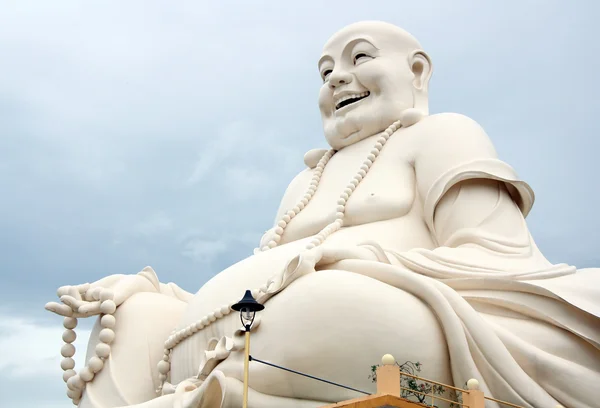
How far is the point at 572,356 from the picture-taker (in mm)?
8469

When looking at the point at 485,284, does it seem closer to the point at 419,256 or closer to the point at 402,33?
the point at 419,256

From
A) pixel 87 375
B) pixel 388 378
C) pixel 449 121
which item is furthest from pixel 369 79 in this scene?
pixel 388 378

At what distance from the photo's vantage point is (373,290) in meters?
8.27

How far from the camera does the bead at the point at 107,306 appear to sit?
32.5ft

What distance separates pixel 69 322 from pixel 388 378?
406 centimetres

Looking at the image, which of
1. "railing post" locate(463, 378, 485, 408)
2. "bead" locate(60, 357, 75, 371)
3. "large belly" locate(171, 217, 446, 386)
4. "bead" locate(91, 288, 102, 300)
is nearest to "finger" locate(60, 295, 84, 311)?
"bead" locate(91, 288, 102, 300)

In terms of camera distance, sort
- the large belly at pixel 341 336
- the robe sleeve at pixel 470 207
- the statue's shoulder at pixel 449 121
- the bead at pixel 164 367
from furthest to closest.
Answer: the statue's shoulder at pixel 449 121 < the bead at pixel 164 367 < the robe sleeve at pixel 470 207 < the large belly at pixel 341 336

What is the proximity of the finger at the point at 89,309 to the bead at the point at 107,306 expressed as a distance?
45 millimetres

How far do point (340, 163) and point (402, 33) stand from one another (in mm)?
1538

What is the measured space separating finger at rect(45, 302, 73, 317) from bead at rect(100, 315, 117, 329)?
31 cm

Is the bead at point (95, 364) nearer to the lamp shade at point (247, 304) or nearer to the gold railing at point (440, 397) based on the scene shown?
the lamp shade at point (247, 304)

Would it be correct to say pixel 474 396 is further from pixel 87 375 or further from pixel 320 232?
pixel 87 375

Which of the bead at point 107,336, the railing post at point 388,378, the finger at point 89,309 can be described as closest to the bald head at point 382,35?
the finger at point 89,309

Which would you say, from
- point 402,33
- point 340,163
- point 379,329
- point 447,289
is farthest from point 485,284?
point 402,33
